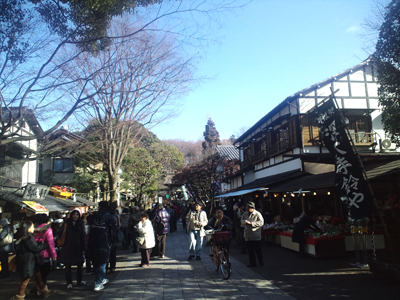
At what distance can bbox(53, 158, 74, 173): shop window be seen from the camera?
25.8 metres

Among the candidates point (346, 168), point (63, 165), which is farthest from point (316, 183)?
point (63, 165)

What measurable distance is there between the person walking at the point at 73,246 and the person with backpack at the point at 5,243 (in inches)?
67.6

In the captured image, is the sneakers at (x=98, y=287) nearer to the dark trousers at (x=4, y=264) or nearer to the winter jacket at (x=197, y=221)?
the dark trousers at (x=4, y=264)

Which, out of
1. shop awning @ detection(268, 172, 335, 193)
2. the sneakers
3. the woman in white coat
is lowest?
the sneakers

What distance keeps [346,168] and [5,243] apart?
8249 millimetres

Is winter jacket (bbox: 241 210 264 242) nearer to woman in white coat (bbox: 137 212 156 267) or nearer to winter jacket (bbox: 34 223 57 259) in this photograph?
woman in white coat (bbox: 137 212 156 267)

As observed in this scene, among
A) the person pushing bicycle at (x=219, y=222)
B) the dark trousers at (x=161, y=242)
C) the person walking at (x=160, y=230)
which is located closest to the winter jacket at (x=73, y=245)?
the person pushing bicycle at (x=219, y=222)

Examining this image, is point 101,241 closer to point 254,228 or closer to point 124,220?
point 254,228

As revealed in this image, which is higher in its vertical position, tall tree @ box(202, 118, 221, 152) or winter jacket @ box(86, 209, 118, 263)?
tall tree @ box(202, 118, 221, 152)

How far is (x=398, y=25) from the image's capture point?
7.90 m

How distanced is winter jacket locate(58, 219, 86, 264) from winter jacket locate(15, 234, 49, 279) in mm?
955

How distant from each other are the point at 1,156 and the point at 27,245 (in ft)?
29.1

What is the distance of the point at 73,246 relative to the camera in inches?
282

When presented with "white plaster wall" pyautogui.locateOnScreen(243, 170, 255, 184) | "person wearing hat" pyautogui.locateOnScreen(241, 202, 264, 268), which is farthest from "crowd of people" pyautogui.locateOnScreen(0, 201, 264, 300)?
"white plaster wall" pyautogui.locateOnScreen(243, 170, 255, 184)
